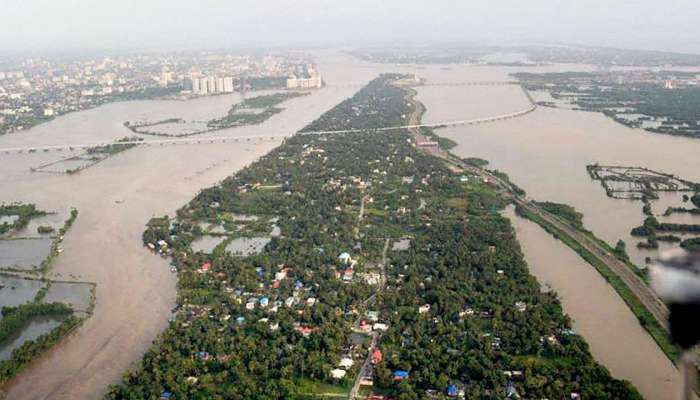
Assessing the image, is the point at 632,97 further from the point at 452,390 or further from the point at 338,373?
the point at 338,373

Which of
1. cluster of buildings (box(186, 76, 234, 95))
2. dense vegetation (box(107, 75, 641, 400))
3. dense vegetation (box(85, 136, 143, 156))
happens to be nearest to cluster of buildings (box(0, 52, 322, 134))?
cluster of buildings (box(186, 76, 234, 95))

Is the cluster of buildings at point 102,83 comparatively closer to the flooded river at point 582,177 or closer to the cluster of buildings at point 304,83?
→ the cluster of buildings at point 304,83

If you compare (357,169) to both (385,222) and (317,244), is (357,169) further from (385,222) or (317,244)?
(317,244)

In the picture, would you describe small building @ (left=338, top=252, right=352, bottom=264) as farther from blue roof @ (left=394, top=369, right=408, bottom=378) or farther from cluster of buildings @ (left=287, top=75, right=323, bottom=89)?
cluster of buildings @ (left=287, top=75, right=323, bottom=89)

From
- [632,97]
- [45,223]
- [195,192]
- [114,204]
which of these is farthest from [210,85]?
[45,223]

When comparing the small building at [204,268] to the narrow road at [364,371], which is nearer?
the narrow road at [364,371]

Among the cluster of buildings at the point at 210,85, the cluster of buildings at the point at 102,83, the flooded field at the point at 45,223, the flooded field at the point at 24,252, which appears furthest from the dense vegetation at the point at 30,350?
the cluster of buildings at the point at 210,85
